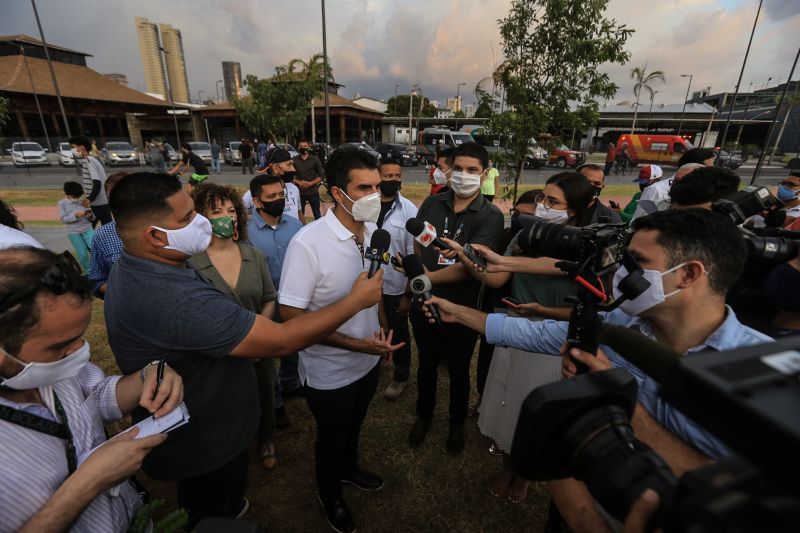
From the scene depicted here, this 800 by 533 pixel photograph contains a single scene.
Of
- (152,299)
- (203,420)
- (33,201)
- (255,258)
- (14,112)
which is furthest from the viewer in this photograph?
(14,112)

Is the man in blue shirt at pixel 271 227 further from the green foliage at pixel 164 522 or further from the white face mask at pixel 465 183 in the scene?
the green foliage at pixel 164 522

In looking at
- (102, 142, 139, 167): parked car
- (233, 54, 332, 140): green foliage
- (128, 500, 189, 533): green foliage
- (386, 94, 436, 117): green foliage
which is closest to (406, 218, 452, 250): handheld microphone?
(128, 500, 189, 533): green foliage

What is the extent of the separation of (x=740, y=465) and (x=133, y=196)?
6.49 feet

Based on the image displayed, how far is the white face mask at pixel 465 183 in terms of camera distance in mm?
2934

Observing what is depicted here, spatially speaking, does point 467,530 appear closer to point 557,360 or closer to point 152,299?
point 557,360

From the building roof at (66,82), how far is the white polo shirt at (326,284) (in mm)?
38649

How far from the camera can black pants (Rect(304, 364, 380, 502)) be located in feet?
7.14

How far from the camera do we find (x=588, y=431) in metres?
0.85

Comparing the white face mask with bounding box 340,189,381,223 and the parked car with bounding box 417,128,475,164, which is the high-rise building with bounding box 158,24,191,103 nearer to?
the parked car with bounding box 417,128,475,164

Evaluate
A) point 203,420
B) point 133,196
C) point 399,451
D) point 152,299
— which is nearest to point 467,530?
point 399,451

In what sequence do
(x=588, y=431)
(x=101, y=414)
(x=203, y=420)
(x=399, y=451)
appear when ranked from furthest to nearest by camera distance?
(x=399, y=451) → (x=203, y=420) → (x=101, y=414) → (x=588, y=431)

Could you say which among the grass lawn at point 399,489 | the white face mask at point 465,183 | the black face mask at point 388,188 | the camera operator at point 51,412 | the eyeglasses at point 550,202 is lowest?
the grass lawn at point 399,489

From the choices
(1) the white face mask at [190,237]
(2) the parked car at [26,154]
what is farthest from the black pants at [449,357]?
(2) the parked car at [26,154]

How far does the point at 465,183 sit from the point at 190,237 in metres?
2.02
